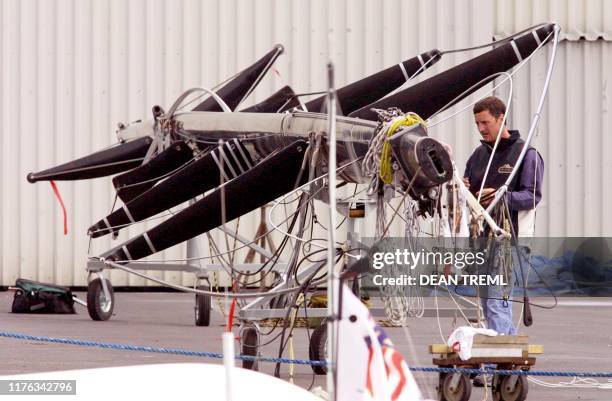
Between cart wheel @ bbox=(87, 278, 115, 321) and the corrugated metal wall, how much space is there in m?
4.09

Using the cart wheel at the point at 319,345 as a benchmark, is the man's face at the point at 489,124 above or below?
above

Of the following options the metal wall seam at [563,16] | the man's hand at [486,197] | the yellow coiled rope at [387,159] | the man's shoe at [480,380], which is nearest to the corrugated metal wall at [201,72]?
the metal wall seam at [563,16]

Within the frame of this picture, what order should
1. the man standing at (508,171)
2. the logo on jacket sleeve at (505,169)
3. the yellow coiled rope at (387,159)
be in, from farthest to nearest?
1. the logo on jacket sleeve at (505,169)
2. the man standing at (508,171)
3. the yellow coiled rope at (387,159)

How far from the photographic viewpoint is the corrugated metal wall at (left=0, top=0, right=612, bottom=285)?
18.0 metres

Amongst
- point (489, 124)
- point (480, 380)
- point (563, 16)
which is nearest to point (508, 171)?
point (489, 124)

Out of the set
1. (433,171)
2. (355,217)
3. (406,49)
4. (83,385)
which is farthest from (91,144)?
(83,385)

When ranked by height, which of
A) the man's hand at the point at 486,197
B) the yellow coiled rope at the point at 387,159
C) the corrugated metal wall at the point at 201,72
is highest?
the corrugated metal wall at the point at 201,72

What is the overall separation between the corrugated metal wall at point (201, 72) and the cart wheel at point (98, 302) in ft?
13.4

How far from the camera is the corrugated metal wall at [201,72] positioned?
708 inches

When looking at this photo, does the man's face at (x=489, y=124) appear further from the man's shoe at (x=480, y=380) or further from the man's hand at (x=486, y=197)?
the man's shoe at (x=480, y=380)

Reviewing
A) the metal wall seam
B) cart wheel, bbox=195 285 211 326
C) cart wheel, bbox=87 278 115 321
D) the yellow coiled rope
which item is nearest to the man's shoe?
the yellow coiled rope

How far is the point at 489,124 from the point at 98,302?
5.80 meters

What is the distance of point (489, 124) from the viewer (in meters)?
8.91

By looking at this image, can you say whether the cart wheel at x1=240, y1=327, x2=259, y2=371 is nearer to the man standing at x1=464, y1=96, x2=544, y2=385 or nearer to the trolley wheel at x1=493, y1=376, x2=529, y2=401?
the man standing at x1=464, y1=96, x2=544, y2=385
